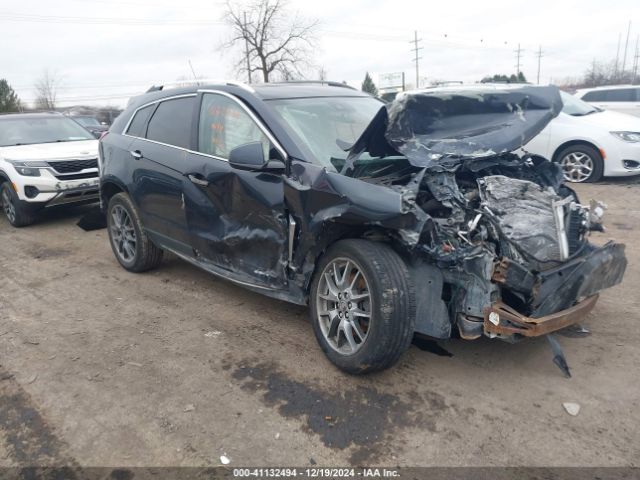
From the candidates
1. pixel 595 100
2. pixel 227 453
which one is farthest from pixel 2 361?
pixel 595 100

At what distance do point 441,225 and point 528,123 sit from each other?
3.97 ft

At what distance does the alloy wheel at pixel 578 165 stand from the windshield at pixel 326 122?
5.98m

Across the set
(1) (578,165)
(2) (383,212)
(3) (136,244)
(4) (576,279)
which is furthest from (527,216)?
(1) (578,165)

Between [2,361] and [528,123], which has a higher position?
[528,123]

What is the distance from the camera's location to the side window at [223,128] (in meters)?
3.79

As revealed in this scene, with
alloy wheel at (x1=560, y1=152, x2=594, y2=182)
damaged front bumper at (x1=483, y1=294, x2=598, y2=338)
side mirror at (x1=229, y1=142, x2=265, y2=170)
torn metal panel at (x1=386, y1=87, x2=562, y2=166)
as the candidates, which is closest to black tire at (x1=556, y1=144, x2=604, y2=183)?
alloy wheel at (x1=560, y1=152, x2=594, y2=182)

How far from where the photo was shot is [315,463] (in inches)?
99.6

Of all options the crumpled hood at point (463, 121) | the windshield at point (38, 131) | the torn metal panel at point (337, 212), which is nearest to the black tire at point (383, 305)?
the torn metal panel at point (337, 212)

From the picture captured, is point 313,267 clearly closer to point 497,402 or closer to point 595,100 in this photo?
point 497,402

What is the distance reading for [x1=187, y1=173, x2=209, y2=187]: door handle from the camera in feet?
13.2

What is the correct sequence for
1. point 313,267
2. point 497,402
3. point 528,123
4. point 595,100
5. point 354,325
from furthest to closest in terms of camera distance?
1. point 595,100
2. point 528,123
3. point 313,267
4. point 354,325
5. point 497,402

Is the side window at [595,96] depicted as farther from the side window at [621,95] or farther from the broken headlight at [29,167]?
the broken headlight at [29,167]

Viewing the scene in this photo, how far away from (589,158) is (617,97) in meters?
6.35

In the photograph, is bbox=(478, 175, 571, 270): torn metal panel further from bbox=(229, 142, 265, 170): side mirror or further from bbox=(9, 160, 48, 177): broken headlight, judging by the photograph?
bbox=(9, 160, 48, 177): broken headlight
